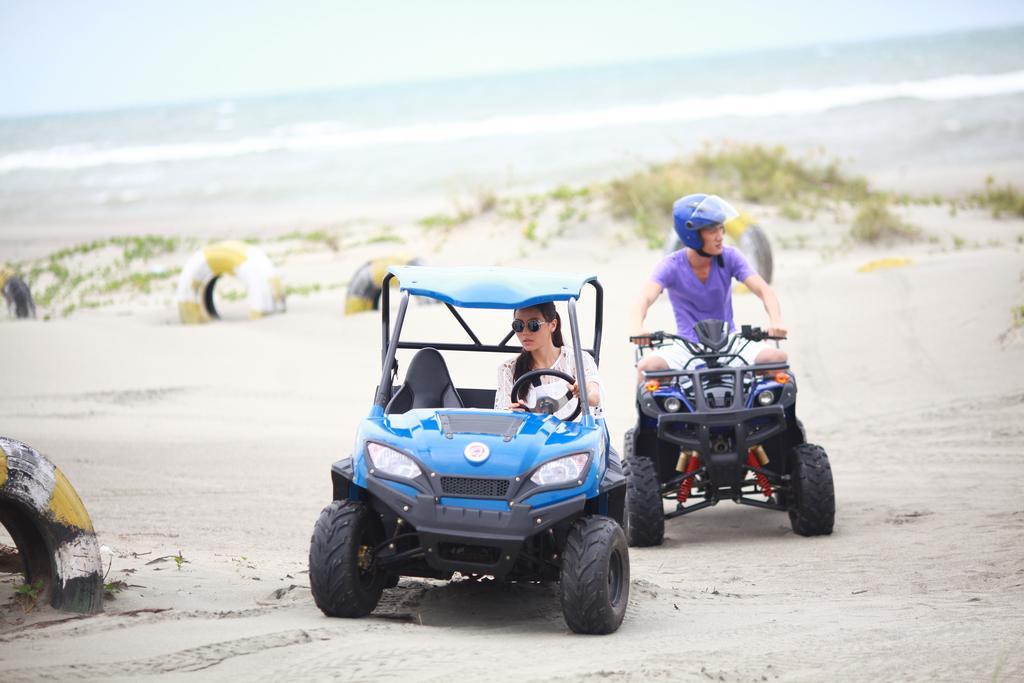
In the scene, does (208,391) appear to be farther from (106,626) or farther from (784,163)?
(784,163)

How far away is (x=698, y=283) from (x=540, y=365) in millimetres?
2164

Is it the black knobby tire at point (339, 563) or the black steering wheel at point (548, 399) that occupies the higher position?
the black steering wheel at point (548, 399)

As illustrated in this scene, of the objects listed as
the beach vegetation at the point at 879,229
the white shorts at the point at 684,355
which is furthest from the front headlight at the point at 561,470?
the beach vegetation at the point at 879,229

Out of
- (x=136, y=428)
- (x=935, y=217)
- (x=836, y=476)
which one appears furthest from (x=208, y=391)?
(x=935, y=217)

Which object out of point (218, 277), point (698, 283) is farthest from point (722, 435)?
point (218, 277)

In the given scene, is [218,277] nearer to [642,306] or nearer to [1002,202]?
[642,306]

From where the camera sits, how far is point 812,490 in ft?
26.6

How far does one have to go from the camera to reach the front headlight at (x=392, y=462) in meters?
5.88

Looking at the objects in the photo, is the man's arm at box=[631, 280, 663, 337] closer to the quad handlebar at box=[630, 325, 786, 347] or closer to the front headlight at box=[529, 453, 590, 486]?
the quad handlebar at box=[630, 325, 786, 347]

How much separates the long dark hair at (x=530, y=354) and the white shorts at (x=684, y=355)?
155cm

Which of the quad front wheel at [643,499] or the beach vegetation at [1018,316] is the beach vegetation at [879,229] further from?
the quad front wheel at [643,499]

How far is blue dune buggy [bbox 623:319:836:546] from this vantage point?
8.05m

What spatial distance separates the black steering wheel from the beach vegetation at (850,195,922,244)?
46.3 feet

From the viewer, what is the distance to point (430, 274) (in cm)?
674
